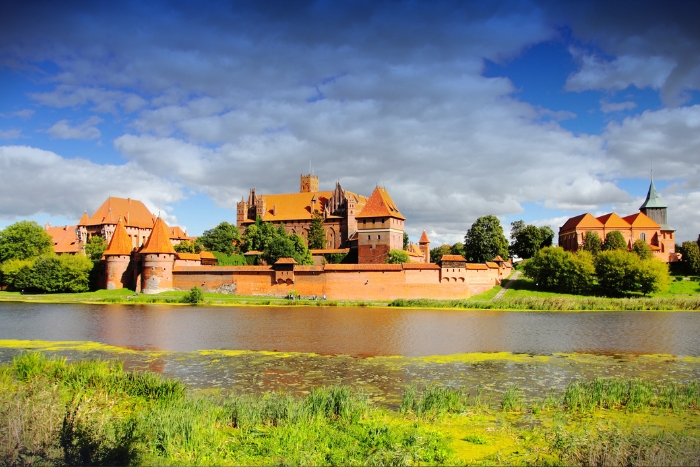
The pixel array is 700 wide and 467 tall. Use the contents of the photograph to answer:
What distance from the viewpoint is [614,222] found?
48.3m

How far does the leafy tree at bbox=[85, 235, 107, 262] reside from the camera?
43.2 meters

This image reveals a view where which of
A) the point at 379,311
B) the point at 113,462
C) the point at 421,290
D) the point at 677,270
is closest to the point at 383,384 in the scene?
the point at 113,462

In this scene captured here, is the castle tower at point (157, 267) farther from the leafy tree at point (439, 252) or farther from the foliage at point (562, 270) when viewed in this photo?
the leafy tree at point (439, 252)

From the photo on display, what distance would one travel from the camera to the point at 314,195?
5081 cm

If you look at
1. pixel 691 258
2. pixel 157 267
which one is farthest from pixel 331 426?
pixel 691 258

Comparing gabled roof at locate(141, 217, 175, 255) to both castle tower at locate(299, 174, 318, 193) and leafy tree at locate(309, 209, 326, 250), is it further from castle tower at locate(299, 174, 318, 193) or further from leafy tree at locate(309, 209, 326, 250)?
castle tower at locate(299, 174, 318, 193)

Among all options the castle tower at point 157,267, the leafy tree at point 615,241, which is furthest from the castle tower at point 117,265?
the leafy tree at point 615,241

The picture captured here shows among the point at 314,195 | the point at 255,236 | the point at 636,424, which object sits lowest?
the point at 636,424

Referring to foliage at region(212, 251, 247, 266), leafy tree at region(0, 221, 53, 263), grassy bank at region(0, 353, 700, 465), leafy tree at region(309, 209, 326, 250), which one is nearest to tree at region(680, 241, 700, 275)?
leafy tree at region(309, 209, 326, 250)

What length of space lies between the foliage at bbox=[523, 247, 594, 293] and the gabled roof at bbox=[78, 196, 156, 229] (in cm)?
3502

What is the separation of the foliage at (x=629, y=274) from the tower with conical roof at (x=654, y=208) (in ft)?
61.6

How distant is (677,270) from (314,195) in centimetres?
2903

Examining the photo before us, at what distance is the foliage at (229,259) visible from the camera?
4090 cm

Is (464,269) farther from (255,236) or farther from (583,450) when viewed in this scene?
(583,450)
